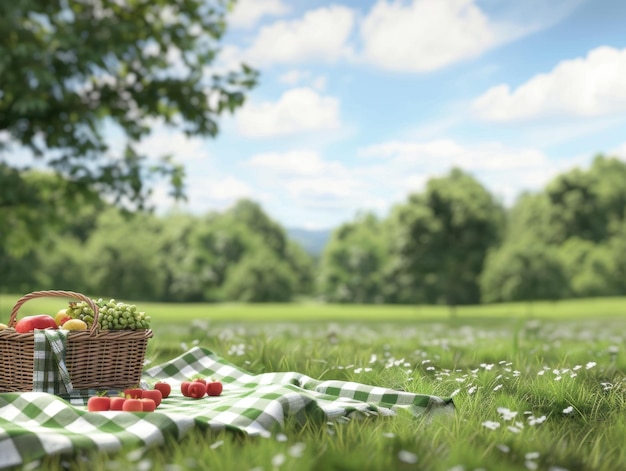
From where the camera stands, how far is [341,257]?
8125 cm

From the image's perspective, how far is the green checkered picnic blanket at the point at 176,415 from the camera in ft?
12.3

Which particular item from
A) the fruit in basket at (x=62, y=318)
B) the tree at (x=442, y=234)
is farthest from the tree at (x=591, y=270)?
the fruit in basket at (x=62, y=318)

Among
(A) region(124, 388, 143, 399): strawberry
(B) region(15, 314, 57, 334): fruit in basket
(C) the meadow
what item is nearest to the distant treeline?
(B) region(15, 314, 57, 334): fruit in basket

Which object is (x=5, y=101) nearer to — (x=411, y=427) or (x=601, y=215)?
(x=411, y=427)

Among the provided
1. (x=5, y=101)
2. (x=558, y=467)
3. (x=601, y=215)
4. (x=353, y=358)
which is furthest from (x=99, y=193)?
(x=601, y=215)

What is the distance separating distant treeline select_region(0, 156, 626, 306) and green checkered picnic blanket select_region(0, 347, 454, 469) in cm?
937

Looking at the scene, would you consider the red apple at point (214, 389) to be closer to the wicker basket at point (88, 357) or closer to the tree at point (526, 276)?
the wicker basket at point (88, 357)

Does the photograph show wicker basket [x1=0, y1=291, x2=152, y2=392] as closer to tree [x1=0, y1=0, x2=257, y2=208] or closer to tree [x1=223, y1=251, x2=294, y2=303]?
tree [x1=0, y1=0, x2=257, y2=208]

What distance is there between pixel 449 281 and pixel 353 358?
44405 millimetres

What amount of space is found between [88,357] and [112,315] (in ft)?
1.25

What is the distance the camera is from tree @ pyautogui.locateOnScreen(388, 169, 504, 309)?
46.0 m

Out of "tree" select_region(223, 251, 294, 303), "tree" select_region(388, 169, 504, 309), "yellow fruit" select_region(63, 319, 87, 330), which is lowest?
"tree" select_region(223, 251, 294, 303)

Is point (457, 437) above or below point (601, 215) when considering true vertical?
below

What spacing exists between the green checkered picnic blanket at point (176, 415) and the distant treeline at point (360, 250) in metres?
9.37
